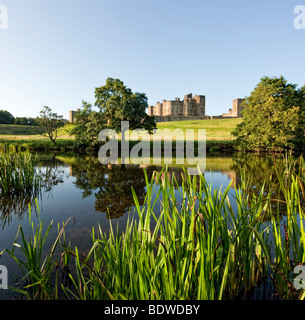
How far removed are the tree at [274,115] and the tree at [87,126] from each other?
78.0 feet

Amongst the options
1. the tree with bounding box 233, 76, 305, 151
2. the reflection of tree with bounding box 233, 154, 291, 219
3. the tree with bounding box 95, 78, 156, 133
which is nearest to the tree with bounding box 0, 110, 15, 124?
the tree with bounding box 95, 78, 156, 133

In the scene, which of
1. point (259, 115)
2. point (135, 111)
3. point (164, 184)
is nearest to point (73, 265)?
point (164, 184)

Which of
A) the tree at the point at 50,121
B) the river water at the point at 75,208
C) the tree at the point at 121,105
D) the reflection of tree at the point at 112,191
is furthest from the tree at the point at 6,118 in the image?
the river water at the point at 75,208

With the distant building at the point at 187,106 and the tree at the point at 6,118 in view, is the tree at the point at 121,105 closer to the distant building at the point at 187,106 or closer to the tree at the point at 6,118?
the tree at the point at 6,118

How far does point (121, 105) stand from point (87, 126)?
6881 mm

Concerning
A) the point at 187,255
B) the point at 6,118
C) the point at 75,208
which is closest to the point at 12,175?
the point at 75,208

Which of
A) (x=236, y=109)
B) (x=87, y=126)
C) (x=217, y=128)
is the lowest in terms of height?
(x=87, y=126)

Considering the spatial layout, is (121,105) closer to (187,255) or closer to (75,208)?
(75,208)

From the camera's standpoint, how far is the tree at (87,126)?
101ft

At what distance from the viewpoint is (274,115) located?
1134 inches

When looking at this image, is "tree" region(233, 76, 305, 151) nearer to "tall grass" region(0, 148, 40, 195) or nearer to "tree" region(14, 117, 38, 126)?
"tall grass" region(0, 148, 40, 195)

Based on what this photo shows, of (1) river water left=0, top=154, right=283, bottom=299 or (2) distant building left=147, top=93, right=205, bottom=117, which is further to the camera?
(2) distant building left=147, top=93, right=205, bottom=117

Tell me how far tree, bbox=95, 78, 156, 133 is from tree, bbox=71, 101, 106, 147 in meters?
1.41

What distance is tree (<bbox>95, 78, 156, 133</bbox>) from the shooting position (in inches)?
1200
